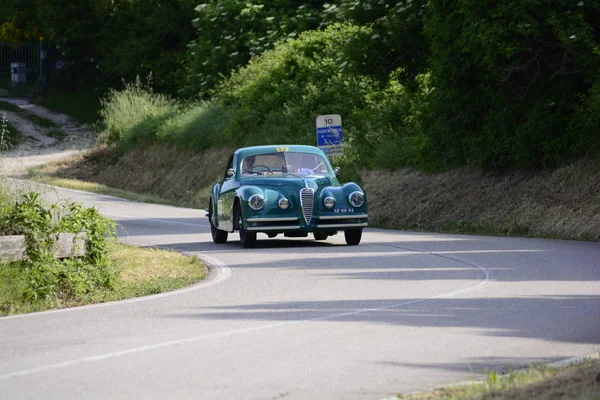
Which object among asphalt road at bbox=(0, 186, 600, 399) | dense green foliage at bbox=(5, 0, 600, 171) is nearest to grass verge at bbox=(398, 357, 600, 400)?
asphalt road at bbox=(0, 186, 600, 399)

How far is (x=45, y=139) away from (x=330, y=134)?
3151 cm

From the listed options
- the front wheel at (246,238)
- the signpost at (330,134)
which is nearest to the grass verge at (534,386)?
the front wheel at (246,238)

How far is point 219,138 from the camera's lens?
1893 inches

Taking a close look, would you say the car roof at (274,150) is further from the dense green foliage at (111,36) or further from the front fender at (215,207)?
the dense green foliage at (111,36)

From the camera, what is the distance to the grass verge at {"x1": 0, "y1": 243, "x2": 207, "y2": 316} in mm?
13828

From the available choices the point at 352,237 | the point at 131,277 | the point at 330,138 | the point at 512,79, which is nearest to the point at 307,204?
the point at 352,237

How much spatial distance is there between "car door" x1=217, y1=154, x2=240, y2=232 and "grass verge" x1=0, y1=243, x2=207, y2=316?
2014mm

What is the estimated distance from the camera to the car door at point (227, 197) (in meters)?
22.2

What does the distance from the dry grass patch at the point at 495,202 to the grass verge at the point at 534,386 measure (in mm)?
15292

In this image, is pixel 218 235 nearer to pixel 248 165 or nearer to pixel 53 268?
pixel 248 165

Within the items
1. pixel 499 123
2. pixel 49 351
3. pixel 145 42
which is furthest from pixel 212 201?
pixel 145 42

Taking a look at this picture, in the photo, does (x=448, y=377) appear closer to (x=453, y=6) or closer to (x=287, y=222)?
(x=287, y=222)

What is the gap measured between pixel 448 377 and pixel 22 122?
194 feet

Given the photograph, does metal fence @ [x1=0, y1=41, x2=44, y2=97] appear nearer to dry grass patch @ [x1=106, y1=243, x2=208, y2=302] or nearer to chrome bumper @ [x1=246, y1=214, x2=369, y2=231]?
chrome bumper @ [x1=246, y1=214, x2=369, y2=231]
